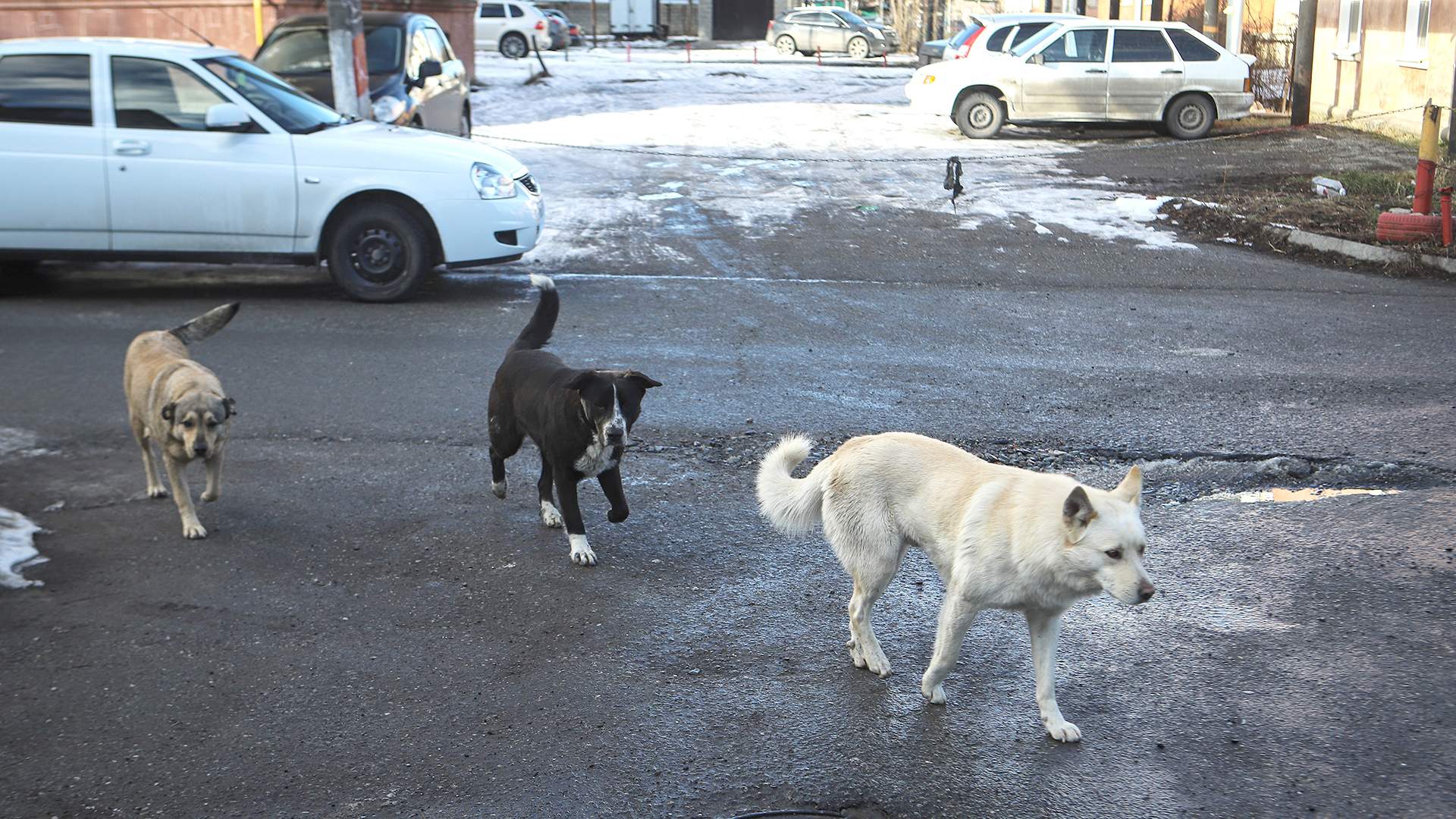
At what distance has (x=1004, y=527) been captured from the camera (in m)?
3.94

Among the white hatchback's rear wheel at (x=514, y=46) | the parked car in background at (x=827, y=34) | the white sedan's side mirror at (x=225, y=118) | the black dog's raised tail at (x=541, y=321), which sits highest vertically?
the parked car in background at (x=827, y=34)

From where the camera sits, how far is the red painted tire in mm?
12414

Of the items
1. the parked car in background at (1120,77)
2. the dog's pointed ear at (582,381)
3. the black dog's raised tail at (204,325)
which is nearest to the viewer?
the dog's pointed ear at (582,381)

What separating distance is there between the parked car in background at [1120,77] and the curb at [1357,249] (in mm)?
8248

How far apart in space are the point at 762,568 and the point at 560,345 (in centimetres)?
397

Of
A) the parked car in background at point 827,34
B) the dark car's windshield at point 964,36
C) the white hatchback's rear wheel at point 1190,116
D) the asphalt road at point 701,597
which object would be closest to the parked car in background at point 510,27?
the parked car in background at point 827,34

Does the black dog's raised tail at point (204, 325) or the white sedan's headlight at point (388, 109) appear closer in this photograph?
the black dog's raised tail at point (204, 325)

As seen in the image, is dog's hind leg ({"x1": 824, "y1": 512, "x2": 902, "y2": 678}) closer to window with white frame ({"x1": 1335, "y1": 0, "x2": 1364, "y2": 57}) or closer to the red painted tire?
the red painted tire

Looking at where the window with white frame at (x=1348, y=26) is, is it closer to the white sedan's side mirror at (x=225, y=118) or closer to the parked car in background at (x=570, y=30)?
the white sedan's side mirror at (x=225, y=118)

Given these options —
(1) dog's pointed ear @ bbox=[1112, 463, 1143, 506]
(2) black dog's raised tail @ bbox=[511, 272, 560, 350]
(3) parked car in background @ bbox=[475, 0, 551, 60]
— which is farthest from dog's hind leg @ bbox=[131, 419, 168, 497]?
(3) parked car in background @ bbox=[475, 0, 551, 60]

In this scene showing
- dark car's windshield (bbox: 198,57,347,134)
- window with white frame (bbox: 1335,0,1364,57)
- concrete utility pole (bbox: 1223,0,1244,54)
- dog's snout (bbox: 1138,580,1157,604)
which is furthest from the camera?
concrete utility pole (bbox: 1223,0,1244,54)

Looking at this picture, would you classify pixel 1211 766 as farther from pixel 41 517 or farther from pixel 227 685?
pixel 41 517

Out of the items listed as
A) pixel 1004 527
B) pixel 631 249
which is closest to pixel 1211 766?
pixel 1004 527

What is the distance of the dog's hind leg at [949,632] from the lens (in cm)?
401
